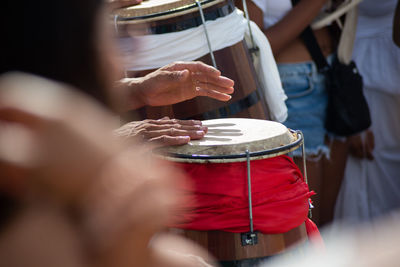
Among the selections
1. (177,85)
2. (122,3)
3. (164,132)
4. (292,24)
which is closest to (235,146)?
(164,132)

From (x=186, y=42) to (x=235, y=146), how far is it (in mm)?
510

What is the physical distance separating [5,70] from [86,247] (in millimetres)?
156

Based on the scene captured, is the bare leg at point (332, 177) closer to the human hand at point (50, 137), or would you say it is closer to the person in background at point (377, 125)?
the person in background at point (377, 125)

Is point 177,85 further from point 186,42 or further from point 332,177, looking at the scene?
point 332,177

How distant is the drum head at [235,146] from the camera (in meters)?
1.11

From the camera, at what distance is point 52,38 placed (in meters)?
0.39

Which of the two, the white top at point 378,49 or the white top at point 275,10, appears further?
the white top at point 378,49

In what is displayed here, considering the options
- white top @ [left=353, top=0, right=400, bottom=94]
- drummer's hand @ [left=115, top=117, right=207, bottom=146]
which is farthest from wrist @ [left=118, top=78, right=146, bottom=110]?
white top @ [left=353, top=0, right=400, bottom=94]

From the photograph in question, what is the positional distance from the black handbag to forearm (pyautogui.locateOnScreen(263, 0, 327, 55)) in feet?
→ 0.28

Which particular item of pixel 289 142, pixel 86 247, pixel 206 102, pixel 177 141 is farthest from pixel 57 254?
pixel 206 102

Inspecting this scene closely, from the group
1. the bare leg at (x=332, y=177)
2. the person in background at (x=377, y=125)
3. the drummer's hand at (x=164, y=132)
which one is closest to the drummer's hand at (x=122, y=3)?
the drummer's hand at (x=164, y=132)

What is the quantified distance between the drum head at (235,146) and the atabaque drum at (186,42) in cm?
27

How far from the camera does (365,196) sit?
273 cm

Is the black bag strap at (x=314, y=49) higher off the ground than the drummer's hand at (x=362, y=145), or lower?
higher
